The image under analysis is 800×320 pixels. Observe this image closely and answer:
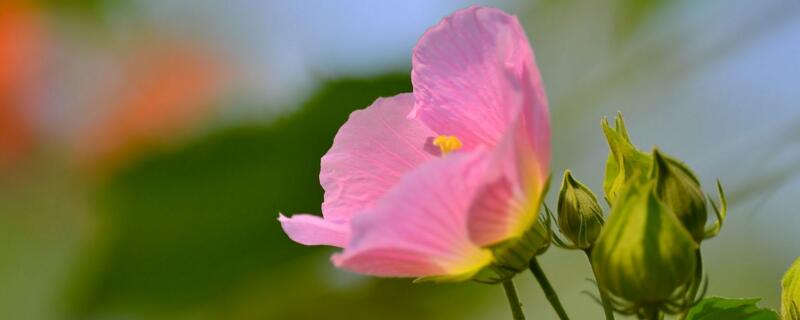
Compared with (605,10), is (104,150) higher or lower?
lower

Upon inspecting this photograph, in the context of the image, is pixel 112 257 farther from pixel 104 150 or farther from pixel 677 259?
pixel 677 259

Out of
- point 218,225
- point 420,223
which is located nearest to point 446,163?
point 420,223

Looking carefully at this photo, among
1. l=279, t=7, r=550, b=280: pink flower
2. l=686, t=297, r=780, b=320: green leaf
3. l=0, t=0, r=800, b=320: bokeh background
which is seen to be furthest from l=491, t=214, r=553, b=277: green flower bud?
l=0, t=0, r=800, b=320: bokeh background

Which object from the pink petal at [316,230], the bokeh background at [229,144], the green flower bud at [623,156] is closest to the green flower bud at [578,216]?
the green flower bud at [623,156]

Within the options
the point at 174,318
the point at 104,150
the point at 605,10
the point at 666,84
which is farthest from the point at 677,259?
the point at 104,150

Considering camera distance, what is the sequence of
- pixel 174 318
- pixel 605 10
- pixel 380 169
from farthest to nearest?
pixel 174 318
pixel 605 10
pixel 380 169

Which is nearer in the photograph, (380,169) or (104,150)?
(380,169)

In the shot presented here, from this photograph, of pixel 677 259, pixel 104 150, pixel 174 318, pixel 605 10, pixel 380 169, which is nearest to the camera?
pixel 677 259

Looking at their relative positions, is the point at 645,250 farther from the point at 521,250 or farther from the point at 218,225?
the point at 218,225
